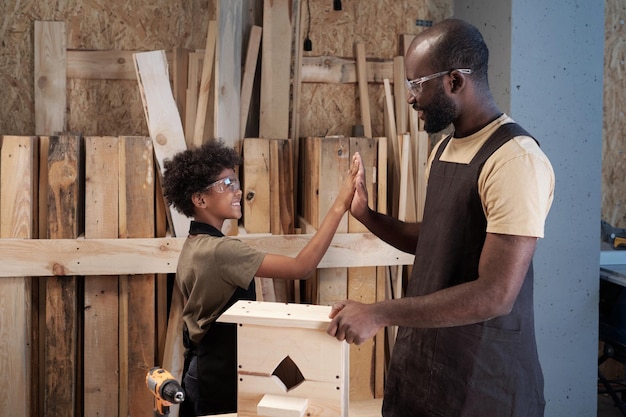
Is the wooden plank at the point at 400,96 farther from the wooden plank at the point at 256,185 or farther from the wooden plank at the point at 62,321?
the wooden plank at the point at 62,321

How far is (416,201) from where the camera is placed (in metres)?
3.43

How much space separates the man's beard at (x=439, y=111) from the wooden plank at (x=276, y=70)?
5.71 ft

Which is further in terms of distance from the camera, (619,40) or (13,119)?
(619,40)

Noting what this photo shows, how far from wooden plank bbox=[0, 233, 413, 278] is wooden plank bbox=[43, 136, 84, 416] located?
0.07m

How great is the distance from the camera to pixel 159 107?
123 inches

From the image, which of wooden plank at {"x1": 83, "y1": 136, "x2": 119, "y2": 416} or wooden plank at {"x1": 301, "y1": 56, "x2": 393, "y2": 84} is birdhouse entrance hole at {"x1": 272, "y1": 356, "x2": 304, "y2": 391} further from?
wooden plank at {"x1": 301, "y1": 56, "x2": 393, "y2": 84}

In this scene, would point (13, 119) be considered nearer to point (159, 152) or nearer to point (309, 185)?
point (159, 152)

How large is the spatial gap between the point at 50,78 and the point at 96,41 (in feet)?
1.04

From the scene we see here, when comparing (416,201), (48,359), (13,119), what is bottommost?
(48,359)

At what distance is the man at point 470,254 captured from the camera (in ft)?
5.46

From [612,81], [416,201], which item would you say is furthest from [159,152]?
[612,81]

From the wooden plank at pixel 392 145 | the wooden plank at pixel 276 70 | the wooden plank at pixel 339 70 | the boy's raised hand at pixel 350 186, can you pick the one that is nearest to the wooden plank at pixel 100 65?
the wooden plank at pixel 276 70

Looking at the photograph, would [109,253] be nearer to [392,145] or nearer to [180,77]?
[180,77]

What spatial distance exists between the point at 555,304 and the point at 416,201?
35.3 inches
